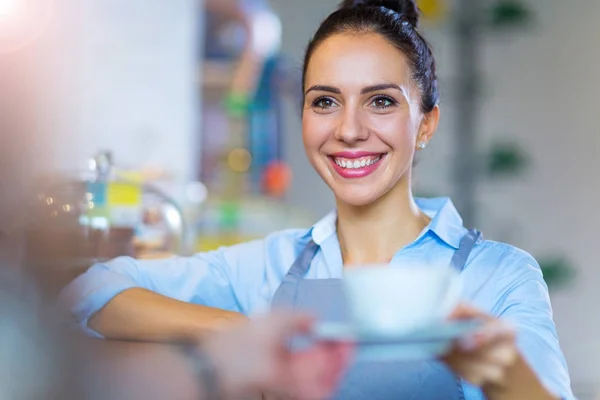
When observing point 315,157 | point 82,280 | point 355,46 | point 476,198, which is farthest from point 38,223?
point 476,198

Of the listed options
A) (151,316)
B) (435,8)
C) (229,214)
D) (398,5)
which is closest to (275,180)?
(229,214)

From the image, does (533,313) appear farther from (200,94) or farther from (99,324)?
(200,94)

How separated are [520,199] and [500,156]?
0.21 metres

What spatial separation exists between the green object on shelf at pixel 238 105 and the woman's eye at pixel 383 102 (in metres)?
2.00

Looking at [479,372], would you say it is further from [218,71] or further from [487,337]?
[218,71]

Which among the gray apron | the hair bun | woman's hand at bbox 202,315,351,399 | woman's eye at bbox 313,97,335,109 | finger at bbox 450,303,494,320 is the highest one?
the hair bun

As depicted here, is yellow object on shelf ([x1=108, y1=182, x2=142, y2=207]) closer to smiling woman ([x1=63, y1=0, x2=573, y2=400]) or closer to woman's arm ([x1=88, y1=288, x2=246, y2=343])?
smiling woman ([x1=63, y1=0, x2=573, y2=400])

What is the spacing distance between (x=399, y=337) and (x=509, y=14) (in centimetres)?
267

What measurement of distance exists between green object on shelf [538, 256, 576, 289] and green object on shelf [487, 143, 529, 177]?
0.39 metres

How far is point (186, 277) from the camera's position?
127cm

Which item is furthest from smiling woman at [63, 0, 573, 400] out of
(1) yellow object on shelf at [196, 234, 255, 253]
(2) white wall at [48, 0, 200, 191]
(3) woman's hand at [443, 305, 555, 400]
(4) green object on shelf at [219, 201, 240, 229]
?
(4) green object on shelf at [219, 201, 240, 229]

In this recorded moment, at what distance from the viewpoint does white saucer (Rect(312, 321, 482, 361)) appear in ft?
2.20

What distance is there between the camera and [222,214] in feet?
9.68

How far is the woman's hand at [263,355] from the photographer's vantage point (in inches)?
26.5
